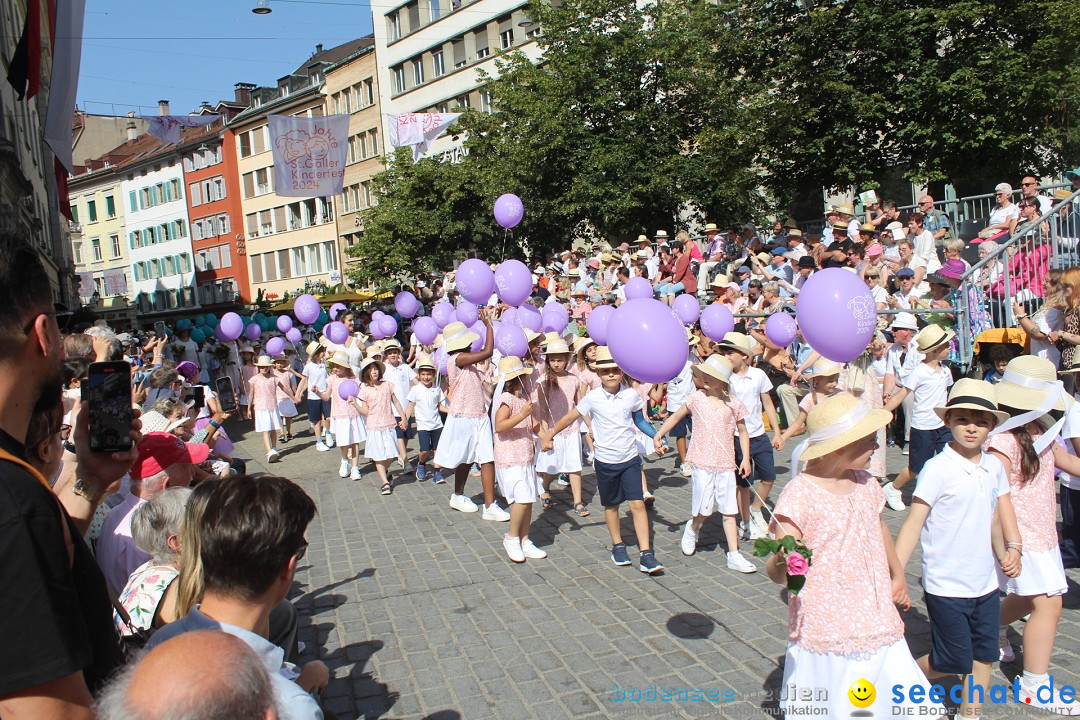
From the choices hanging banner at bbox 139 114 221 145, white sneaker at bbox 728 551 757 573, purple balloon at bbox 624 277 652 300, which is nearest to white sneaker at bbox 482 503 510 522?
white sneaker at bbox 728 551 757 573

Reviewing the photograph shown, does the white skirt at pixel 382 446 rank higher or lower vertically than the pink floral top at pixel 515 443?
lower

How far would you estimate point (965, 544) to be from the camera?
402 cm

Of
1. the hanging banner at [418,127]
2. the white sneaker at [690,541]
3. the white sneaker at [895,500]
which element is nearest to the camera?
the white sneaker at [690,541]

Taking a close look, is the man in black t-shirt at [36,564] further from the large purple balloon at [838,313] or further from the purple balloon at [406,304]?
the purple balloon at [406,304]

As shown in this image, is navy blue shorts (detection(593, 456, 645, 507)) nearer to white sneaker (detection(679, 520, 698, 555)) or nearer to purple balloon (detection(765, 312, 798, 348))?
white sneaker (detection(679, 520, 698, 555))

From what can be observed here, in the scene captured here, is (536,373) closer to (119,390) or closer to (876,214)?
(119,390)

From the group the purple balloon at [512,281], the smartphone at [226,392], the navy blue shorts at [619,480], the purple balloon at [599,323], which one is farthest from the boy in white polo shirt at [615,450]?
the smartphone at [226,392]

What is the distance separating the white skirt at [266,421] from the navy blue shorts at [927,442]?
9.54 m

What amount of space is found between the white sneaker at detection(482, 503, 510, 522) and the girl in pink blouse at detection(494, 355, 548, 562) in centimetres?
102

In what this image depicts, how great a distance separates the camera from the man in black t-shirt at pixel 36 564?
5.49 ft

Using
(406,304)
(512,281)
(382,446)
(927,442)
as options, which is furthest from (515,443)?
(406,304)

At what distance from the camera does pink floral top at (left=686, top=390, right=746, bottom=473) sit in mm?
6980

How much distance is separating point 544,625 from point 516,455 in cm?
197

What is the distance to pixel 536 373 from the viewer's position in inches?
384
